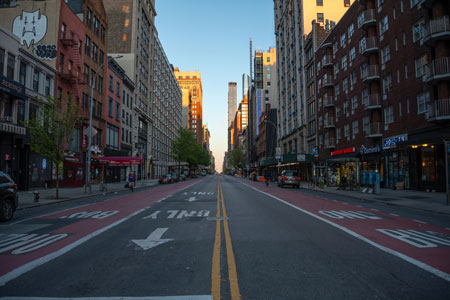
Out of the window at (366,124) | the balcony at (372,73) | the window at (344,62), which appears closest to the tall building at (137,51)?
the window at (344,62)

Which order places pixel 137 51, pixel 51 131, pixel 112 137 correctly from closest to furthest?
pixel 51 131 < pixel 112 137 < pixel 137 51

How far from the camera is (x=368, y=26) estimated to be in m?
33.0

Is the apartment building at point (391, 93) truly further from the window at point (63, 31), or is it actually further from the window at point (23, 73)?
the window at point (63, 31)

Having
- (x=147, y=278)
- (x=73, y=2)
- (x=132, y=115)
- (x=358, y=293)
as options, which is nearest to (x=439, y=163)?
(x=358, y=293)

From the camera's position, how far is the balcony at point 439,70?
71.2 feet

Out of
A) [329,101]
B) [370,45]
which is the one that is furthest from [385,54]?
[329,101]

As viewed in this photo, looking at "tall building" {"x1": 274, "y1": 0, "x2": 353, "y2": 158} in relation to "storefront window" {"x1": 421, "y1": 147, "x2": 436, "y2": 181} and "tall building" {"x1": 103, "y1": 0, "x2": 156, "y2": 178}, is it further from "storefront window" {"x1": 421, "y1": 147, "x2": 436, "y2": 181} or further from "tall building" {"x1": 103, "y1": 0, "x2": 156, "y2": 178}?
"tall building" {"x1": 103, "y1": 0, "x2": 156, "y2": 178}

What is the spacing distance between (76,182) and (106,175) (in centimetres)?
973

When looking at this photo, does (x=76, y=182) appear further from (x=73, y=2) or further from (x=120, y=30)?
(x=120, y=30)

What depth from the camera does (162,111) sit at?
83500 mm

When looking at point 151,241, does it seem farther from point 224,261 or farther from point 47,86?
point 47,86

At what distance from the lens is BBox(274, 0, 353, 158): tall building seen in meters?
53.5

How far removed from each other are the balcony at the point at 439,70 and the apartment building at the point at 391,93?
59mm

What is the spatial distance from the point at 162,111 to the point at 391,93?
6386 cm
